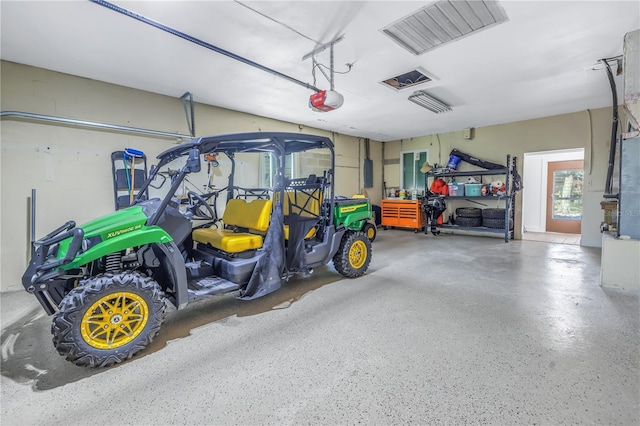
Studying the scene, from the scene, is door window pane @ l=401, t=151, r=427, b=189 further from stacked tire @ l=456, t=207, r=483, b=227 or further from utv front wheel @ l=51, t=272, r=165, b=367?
utv front wheel @ l=51, t=272, r=165, b=367

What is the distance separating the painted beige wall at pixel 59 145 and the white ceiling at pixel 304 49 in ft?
0.76

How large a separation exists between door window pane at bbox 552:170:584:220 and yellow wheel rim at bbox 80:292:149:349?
10050 mm

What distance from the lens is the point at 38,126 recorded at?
11.8ft

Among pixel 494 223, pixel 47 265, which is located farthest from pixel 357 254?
pixel 494 223

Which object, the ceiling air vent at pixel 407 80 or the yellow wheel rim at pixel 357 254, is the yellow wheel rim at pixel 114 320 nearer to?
the yellow wheel rim at pixel 357 254

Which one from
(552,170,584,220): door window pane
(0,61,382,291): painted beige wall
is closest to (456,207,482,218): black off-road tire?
(552,170,584,220): door window pane

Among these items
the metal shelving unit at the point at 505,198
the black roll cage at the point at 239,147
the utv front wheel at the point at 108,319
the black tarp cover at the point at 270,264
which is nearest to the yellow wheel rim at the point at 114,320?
the utv front wheel at the point at 108,319

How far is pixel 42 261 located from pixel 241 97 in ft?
12.3

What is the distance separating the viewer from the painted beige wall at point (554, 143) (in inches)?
223

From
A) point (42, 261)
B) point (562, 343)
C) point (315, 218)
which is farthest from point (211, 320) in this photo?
point (562, 343)

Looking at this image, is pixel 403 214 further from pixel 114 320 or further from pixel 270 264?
pixel 114 320

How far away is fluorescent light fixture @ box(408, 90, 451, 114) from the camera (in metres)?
4.81

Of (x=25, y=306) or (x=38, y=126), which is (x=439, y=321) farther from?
(x=38, y=126)

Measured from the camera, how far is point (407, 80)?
4.23 meters
